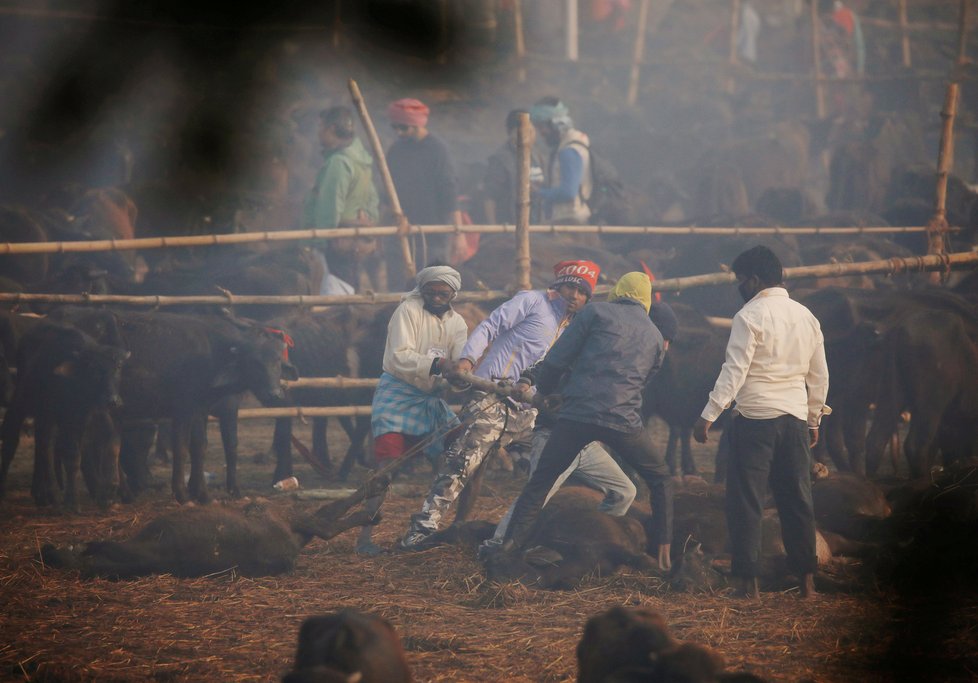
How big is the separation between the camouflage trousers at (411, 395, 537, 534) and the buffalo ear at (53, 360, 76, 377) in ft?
11.5

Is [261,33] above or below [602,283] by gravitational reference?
above

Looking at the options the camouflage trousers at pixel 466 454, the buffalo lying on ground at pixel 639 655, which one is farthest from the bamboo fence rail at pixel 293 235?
the buffalo lying on ground at pixel 639 655

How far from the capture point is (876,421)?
10609mm

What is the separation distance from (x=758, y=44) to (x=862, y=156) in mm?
7256

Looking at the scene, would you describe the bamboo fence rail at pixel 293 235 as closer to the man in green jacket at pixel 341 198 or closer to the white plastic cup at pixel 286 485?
the man in green jacket at pixel 341 198

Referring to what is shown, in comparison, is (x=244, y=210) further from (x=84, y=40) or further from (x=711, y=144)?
(x=711, y=144)

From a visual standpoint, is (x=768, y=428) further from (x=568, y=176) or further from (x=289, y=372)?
(x=568, y=176)

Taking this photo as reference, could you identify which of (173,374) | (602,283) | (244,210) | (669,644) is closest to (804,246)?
(602,283)

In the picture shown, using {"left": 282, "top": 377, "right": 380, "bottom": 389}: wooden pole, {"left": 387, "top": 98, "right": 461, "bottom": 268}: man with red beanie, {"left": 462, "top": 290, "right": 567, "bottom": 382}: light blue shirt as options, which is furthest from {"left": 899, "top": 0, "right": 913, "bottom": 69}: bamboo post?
{"left": 462, "top": 290, "right": 567, "bottom": 382}: light blue shirt

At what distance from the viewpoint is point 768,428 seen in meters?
7.41

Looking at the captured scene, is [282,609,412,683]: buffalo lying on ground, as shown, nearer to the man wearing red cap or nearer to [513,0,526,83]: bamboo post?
the man wearing red cap

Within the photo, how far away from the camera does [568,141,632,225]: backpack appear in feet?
46.9

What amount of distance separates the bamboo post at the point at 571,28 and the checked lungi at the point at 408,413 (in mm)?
17566

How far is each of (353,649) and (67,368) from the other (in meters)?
6.21
